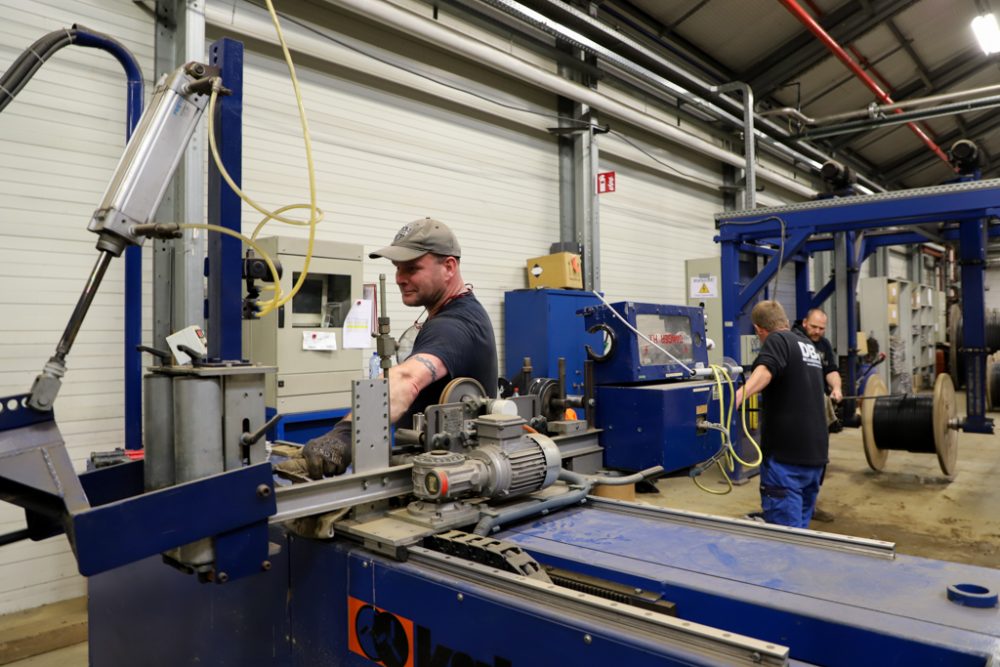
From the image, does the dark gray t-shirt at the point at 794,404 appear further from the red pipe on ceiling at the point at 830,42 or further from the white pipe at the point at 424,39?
the red pipe on ceiling at the point at 830,42

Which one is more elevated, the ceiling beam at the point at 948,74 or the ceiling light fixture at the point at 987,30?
the ceiling beam at the point at 948,74

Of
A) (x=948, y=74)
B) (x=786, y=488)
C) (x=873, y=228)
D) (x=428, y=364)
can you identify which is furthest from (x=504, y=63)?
(x=948, y=74)

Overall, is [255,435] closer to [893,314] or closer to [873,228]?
[873,228]

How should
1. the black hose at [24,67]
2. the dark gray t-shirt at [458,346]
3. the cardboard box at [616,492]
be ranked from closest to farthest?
the dark gray t-shirt at [458,346], the black hose at [24,67], the cardboard box at [616,492]

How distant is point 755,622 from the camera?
1.07 meters

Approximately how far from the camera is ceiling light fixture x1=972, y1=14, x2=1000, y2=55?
5.70 m

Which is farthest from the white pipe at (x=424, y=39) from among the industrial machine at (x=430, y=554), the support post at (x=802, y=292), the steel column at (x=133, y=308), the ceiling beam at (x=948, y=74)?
the ceiling beam at (x=948, y=74)

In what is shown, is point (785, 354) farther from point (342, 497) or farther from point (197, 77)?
point (197, 77)

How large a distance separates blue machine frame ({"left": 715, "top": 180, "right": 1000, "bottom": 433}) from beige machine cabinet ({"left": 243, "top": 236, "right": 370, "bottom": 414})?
316cm

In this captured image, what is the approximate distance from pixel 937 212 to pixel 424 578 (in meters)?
4.49

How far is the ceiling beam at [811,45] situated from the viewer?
640cm

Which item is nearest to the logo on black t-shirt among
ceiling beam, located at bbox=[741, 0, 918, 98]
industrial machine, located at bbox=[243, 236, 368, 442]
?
industrial machine, located at bbox=[243, 236, 368, 442]

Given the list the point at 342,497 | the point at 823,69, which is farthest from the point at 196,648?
the point at 823,69

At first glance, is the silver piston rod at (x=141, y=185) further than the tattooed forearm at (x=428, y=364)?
No
